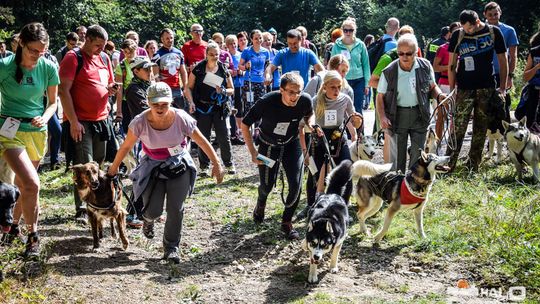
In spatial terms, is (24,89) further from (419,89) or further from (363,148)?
(419,89)

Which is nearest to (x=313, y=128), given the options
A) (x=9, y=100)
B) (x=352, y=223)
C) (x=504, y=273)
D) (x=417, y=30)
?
(x=352, y=223)

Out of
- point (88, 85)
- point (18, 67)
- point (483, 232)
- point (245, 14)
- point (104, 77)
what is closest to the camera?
point (18, 67)

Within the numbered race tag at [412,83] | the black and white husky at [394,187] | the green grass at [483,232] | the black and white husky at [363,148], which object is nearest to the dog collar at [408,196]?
the black and white husky at [394,187]

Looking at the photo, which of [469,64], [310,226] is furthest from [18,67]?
[469,64]

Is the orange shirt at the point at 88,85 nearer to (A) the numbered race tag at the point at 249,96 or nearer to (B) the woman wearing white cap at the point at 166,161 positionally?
(B) the woman wearing white cap at the point at 166,161

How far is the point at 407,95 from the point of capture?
6770 millimetres

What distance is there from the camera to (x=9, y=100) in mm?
5379

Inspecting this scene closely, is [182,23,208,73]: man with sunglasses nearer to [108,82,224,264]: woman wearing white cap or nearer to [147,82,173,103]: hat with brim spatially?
[108,82,224,264]: woman wearing white cap

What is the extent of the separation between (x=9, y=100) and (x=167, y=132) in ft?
4.66

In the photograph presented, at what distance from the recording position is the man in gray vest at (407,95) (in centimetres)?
668

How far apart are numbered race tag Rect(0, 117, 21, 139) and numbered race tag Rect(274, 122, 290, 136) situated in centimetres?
244

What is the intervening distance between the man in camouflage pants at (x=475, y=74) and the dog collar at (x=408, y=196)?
213cm

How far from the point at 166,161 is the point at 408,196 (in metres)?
2.35

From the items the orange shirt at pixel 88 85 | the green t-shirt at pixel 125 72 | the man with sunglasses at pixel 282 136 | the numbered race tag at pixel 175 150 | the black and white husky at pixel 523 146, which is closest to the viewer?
the numbered race tag at pixel 175 150
